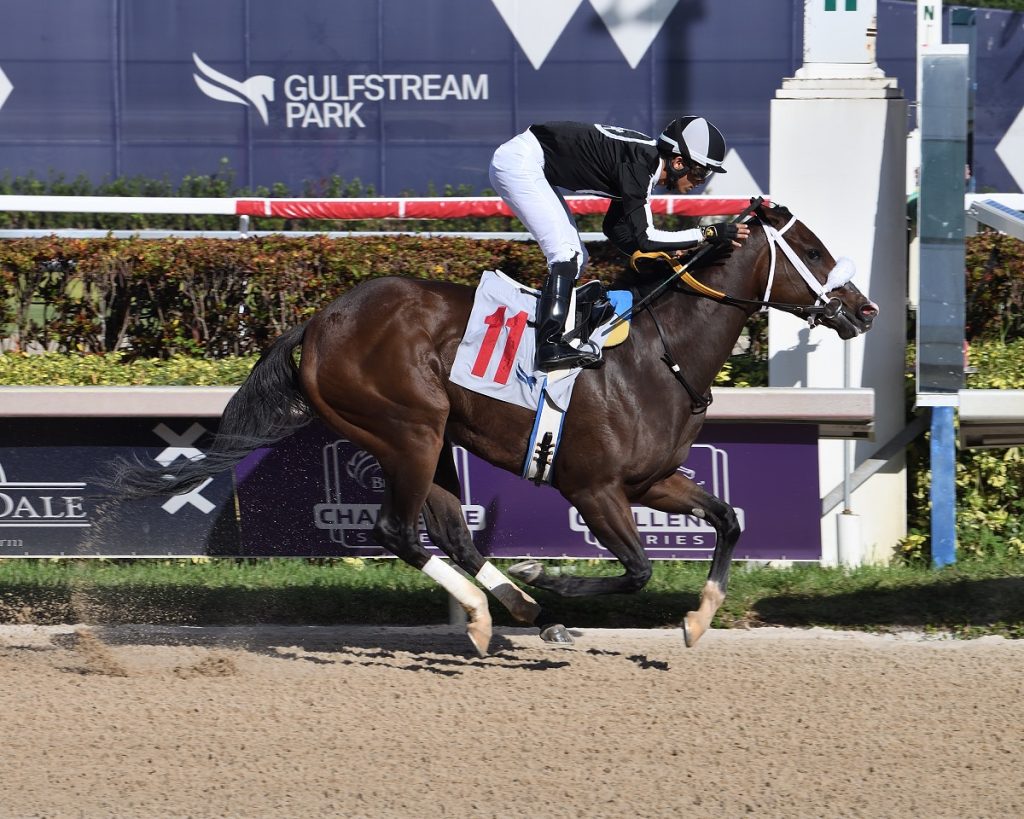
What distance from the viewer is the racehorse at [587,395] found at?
5223 millimetres

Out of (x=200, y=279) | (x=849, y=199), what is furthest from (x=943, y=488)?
(x=200, y=279)

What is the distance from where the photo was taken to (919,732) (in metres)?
4.46

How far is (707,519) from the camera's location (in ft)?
17.6

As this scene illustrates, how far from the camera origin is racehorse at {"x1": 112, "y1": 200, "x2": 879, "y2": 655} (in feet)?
17.1

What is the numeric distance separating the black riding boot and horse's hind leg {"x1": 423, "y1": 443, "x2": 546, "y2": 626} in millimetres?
Result: 756

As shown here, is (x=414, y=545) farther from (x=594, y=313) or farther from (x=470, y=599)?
(x=594, y=313)

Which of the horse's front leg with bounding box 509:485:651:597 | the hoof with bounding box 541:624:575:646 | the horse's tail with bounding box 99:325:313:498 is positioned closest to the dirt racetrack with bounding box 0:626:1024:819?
the hoof with bounding box 541:624:575:646

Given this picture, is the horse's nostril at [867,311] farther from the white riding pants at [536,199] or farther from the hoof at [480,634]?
the hoof at [480,634]

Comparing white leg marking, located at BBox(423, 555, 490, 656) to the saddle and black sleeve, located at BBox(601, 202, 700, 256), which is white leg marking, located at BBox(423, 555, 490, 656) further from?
black sleeve, located at BBox(601, 202, 700, 256)

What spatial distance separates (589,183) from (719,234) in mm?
520

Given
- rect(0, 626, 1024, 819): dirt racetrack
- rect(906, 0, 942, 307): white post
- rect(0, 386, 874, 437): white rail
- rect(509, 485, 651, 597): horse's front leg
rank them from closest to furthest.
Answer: rect(0, 626, 1024, 819): dirt racetrack < rect(509, 485, 651, 597): horse's front leg < rect(0, 386, 874, 437): white rail < rect(906, 0, 942, 307): white post

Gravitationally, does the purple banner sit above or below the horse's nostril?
below

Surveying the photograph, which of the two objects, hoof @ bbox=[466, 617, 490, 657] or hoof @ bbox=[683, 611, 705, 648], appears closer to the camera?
hoof @ bbox=[683, 611, 705, 648]

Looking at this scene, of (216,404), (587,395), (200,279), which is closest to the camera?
(587,395)
